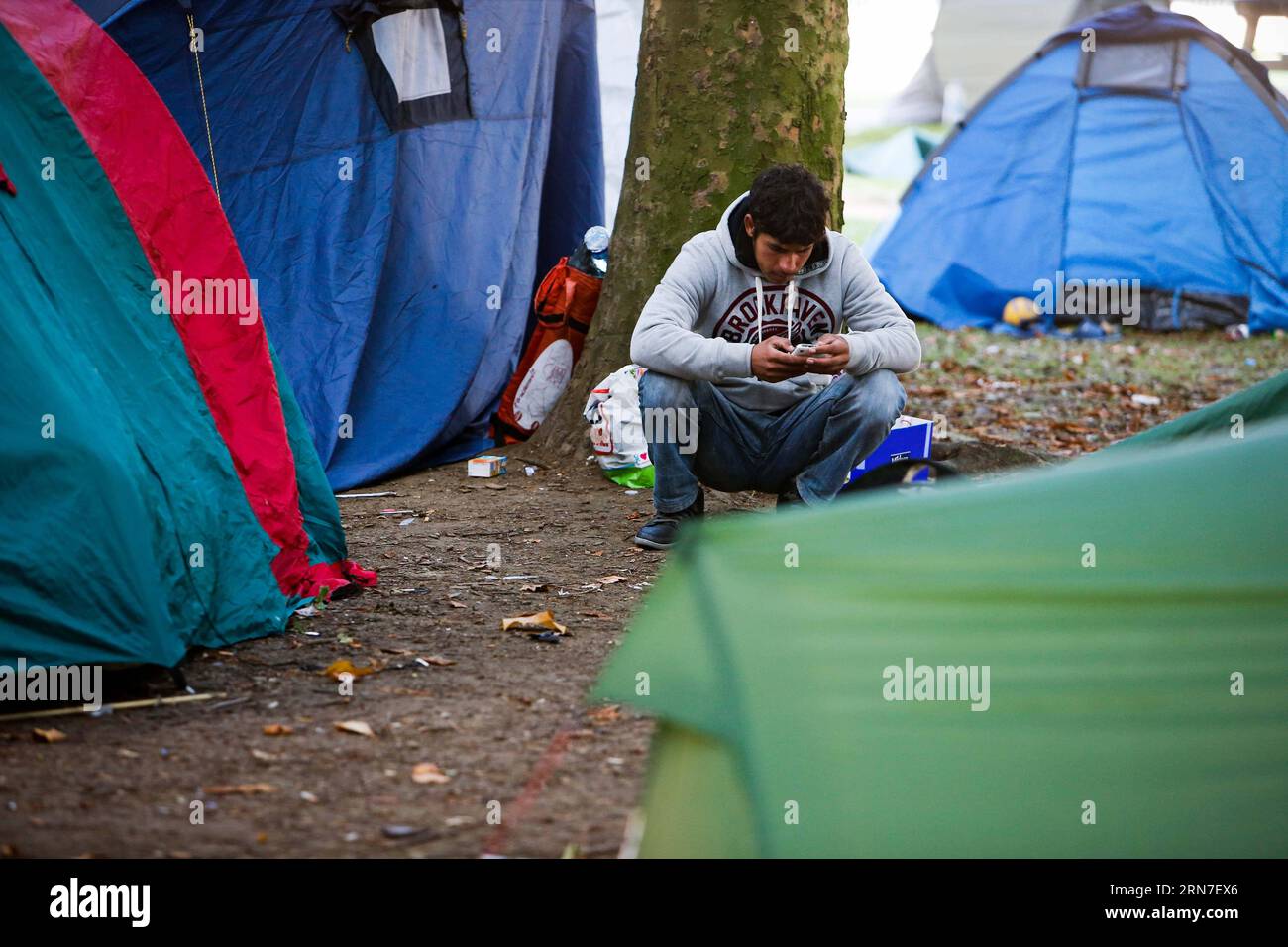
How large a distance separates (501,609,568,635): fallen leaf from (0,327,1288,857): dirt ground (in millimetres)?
41

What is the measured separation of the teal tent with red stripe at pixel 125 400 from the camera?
270 centimetres

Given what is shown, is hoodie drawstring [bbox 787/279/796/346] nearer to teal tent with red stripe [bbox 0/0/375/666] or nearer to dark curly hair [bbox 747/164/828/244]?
dark curly hair [bbox 747/164/828/244]

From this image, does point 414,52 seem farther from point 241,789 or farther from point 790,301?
point 241,789

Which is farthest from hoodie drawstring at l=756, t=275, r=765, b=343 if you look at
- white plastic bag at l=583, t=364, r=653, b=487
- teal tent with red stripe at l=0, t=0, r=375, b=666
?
teal tent with red stripe at l=0, t=0, r=375, b=666

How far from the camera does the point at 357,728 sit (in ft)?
8.63

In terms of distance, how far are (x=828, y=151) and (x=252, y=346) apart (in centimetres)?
248

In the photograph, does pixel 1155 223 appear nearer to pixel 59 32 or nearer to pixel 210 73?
pixel 210 73

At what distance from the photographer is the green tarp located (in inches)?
66.5

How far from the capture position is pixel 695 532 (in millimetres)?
1898

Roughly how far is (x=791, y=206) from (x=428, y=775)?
1996mm
